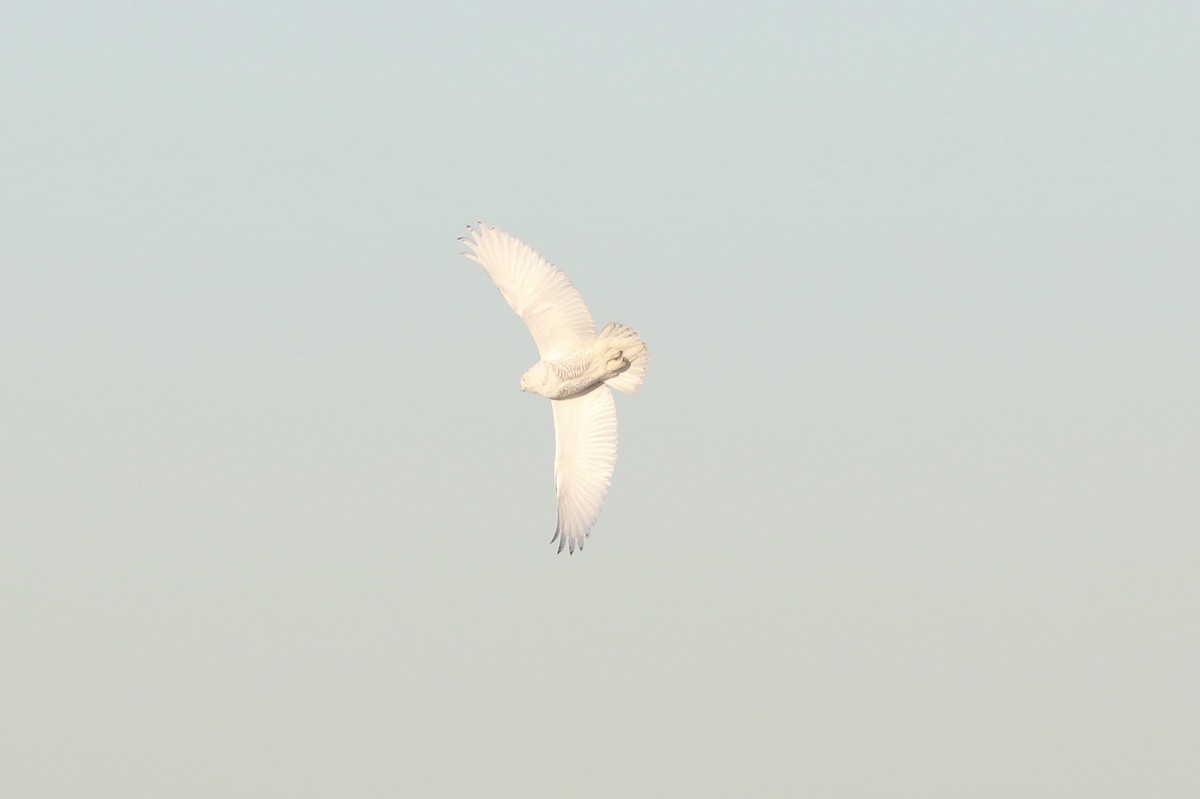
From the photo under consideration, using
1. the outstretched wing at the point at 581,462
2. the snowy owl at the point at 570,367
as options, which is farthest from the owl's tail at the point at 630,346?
the outstretched wing at the point at 581,462

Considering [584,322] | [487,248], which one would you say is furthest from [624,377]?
[487,248]

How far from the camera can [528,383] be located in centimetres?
3419

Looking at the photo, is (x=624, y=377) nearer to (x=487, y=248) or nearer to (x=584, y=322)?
(x=584, y=322)

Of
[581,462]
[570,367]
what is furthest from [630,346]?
[581,462]

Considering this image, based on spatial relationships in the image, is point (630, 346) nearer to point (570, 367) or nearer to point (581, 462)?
point (570, 367)

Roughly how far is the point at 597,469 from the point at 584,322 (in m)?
2.75

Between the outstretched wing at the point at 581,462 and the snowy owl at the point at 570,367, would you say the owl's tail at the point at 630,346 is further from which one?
the outstretched wing at the point at 581,462

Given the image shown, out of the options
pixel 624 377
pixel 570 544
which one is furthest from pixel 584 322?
pixel 570 544

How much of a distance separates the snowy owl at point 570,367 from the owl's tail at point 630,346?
0.02 m

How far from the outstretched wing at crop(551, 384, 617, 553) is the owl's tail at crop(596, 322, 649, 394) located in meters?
1.61

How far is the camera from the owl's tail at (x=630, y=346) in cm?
3300

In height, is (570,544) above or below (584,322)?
below

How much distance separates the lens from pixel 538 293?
34.5m

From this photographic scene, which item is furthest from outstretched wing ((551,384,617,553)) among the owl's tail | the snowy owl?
the owl's tail
